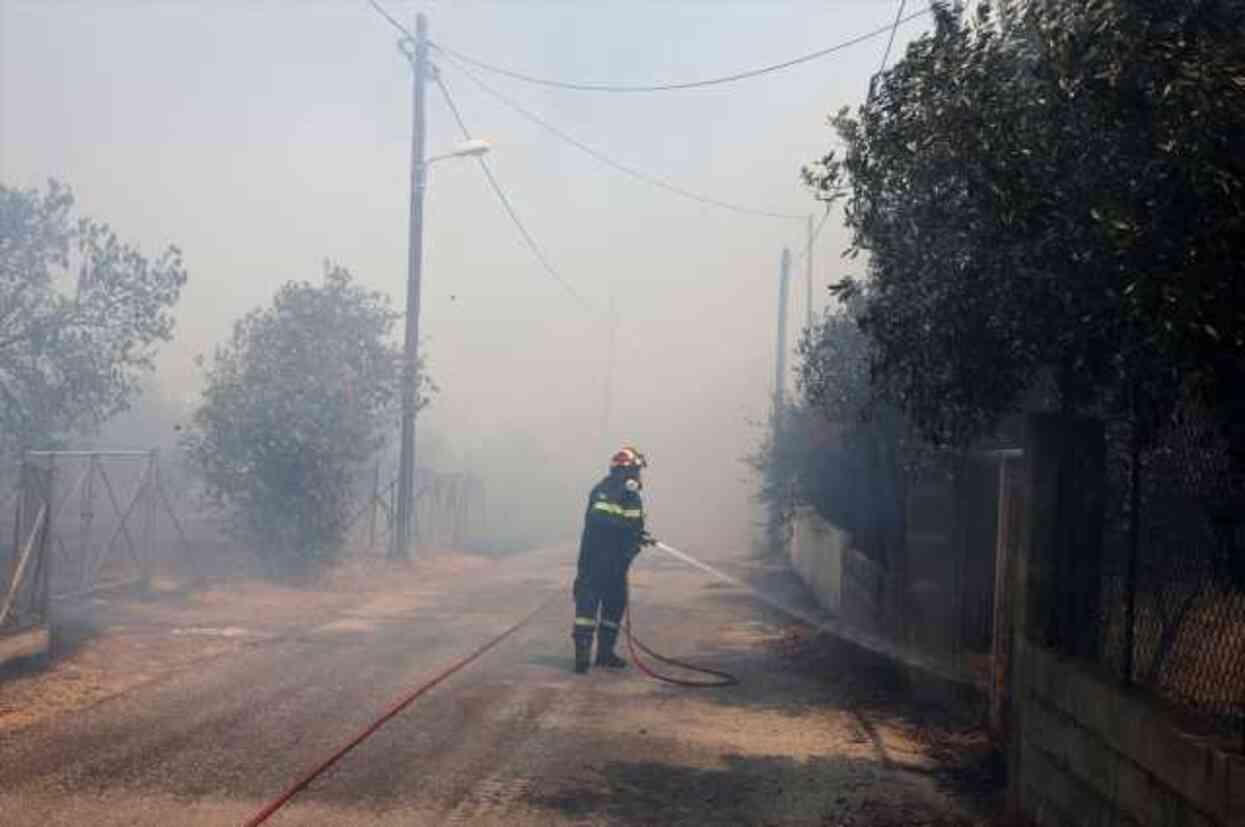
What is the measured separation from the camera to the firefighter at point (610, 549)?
11.9 m

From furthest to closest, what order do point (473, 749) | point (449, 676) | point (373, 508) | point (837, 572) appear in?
1. point (373, 508)
2. point (837, 572)
3. point (449, 676)
4. point (473, 749)

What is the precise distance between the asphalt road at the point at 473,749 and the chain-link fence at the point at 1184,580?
76.3 inches

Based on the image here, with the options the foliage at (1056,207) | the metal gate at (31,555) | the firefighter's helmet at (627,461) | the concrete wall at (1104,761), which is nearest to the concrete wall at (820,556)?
the firefighter's helmet at (627,461)

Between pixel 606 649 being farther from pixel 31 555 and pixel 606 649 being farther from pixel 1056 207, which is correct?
pixel 1056 207

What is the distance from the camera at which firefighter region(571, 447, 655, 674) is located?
39.1 feet


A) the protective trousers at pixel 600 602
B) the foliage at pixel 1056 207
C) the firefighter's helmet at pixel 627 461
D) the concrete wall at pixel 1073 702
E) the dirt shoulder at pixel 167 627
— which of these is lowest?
the dirt shoulder at pixel 167 627

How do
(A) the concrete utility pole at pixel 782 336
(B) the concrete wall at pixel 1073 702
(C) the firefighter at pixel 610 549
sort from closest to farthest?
(B) the concrete wall at pixel 1073 702 → (C) the firefighter at pixel 610 549 → (A) the concrete utility pole at pixel 782 336

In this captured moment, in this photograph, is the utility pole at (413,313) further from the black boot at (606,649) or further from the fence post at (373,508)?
the black boot at (606,649)

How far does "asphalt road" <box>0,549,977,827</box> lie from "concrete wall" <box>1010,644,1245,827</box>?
809 mm

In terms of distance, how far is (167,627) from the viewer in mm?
13844

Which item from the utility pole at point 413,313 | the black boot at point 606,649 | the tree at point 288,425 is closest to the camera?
the black boot at point 606,649

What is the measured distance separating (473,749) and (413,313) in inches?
607

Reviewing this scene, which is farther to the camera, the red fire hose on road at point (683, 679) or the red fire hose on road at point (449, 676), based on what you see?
the red fire hose on road at point (683, 679)

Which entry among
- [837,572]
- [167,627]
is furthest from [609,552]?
[837,572]
